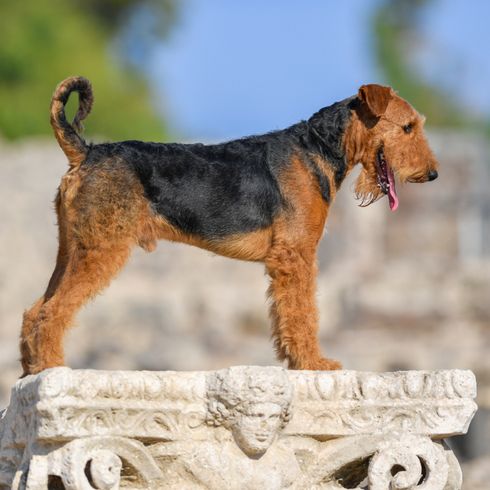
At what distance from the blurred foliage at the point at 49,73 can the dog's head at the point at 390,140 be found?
2596 centimetres

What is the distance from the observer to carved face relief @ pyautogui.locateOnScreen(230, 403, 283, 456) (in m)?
7.88

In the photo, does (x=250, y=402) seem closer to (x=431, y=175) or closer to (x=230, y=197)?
(x=230, y=197)

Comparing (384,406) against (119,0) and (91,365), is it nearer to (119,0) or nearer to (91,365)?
(91,365)

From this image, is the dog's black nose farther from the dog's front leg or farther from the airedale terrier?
the dog's front leg

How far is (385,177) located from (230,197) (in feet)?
3.33

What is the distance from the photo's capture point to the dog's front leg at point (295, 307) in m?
8.25

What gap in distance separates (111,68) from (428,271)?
1500 cm

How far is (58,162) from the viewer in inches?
1059

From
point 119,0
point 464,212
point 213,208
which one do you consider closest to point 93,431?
point 213,208

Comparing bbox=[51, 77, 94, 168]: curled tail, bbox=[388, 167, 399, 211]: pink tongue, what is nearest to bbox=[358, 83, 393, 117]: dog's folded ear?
bbox=[388, 167, 399, 211]: pink tongue

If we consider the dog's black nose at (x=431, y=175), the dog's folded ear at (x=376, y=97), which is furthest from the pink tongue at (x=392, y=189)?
the dog's folded ear at (x=376, y=97)

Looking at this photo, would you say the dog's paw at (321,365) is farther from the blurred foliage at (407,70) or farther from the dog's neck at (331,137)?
the blurred foliage at (407,70)

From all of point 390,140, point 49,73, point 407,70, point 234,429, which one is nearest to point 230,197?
point 390,140

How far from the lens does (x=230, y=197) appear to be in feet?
27.5
